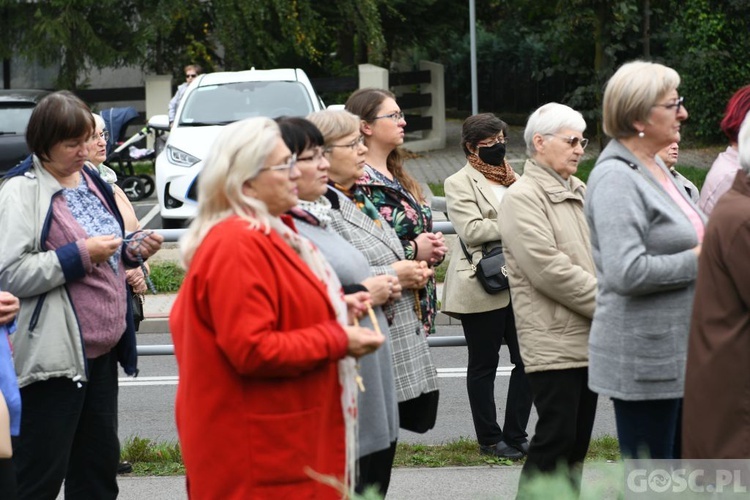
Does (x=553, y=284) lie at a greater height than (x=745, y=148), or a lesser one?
lesser

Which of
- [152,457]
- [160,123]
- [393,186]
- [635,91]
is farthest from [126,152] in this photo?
[635,91]

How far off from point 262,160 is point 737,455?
1.73 meters

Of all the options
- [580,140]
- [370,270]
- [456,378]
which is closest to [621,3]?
[456,378]

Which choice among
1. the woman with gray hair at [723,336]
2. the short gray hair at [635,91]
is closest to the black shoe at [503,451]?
the short gray hair at [635,91]

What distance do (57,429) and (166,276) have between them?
7530 millimetres

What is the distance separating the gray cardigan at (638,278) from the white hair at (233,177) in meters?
1.30

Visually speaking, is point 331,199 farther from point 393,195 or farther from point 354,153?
point 393,195

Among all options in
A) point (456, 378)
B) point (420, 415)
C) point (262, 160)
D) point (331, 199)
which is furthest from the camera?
point (456, 378)

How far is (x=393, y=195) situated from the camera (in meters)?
5.18

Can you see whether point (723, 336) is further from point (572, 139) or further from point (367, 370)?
point (572, 139)

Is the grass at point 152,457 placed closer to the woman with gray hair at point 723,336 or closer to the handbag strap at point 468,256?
the handbag strap at point 468,256

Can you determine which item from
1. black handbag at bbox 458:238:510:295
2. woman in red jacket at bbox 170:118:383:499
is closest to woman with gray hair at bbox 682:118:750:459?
woman in red jacket at bbox 170:118:383:499

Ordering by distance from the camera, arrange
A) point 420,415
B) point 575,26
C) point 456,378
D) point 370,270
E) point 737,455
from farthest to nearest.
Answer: point 575,26 → point 456,378 → point 420,415 → point 370,270 → point 737,455

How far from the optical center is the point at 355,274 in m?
4.16
